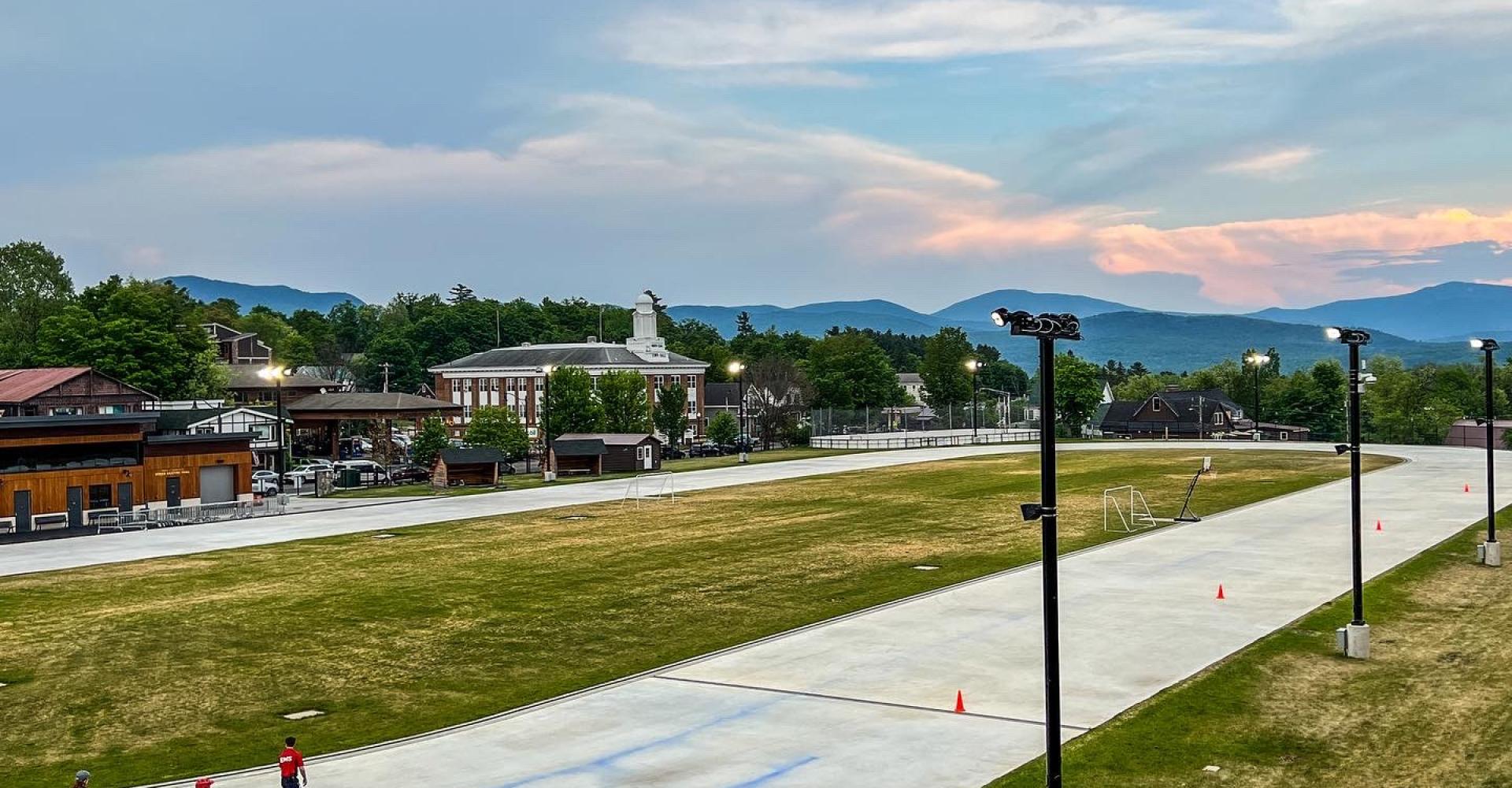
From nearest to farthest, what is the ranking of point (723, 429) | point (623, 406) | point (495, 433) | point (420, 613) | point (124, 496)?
point (420, 613)
point (124, 496)
point (495, 433)
point (623, 406)
point (723, 429)

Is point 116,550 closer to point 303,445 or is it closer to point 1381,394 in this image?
point 303,445

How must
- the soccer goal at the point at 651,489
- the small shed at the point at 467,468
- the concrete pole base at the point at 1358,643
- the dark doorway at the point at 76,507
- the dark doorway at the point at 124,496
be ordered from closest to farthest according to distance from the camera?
1. the concrete pole base at the point at 1358,643
2. the dark doorway at the point at 76,507
3. the dark doorway at the point at 124,496
4. the soccer goal at the point at 651,489
5. the small shed at the point at 467,468

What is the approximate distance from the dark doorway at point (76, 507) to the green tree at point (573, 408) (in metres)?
42.3

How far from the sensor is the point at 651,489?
7538 centimetres

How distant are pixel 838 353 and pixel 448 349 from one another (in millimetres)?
66262

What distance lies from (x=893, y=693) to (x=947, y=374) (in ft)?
556

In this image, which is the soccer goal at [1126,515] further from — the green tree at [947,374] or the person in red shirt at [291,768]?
the green tree at [947,374]

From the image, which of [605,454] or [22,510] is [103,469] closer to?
[22,510]

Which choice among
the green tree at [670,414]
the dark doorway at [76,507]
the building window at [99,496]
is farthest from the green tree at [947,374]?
the dark doorway at [76,507]

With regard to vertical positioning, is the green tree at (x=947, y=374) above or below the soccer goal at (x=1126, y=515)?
above

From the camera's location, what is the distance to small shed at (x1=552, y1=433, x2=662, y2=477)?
88.1 meters

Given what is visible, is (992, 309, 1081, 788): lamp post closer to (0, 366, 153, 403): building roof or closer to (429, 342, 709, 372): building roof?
(0, 366, 153, 403): building roof

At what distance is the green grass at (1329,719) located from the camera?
64.0ft

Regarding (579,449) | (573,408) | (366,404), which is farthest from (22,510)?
A: (573,408)
